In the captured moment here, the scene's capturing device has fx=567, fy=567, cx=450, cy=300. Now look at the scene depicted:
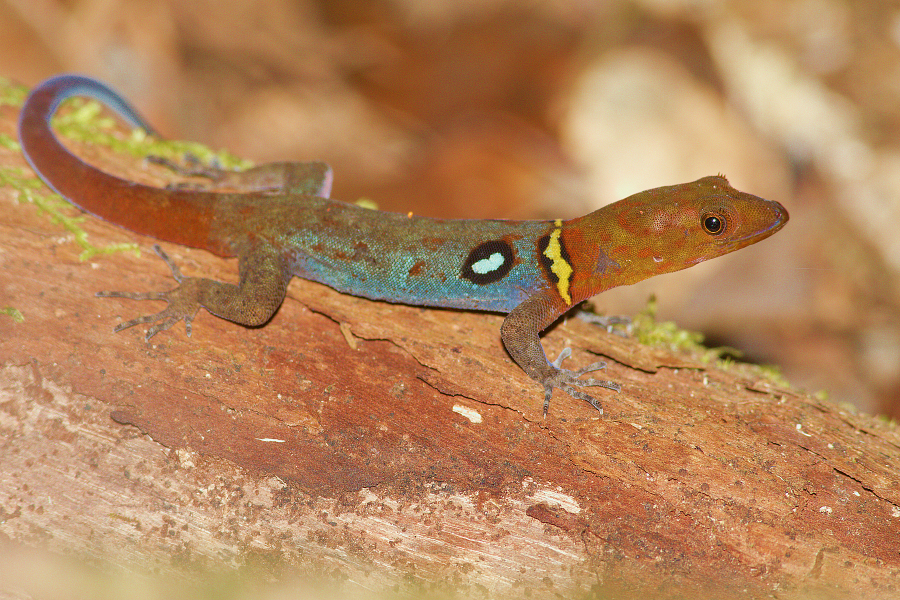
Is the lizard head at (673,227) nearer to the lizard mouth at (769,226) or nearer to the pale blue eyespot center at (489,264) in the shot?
the lizard mouth at (769,226)

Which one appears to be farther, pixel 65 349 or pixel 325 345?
pixel 325 345

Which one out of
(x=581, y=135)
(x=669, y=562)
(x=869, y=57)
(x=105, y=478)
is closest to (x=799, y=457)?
(x=669, y=562)

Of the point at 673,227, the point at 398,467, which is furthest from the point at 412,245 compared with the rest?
the point at 673,227

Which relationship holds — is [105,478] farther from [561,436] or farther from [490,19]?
[490,19]

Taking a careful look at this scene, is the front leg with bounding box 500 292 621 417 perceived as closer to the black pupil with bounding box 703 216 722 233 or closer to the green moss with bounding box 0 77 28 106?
Result: the black pupil with bounding box 703 216 722 233

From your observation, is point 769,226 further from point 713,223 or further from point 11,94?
point 11,94

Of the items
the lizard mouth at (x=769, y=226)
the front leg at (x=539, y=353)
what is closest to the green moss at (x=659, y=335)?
the front leg at (x=539, y=353)

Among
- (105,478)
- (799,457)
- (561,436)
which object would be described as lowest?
(105,478)
